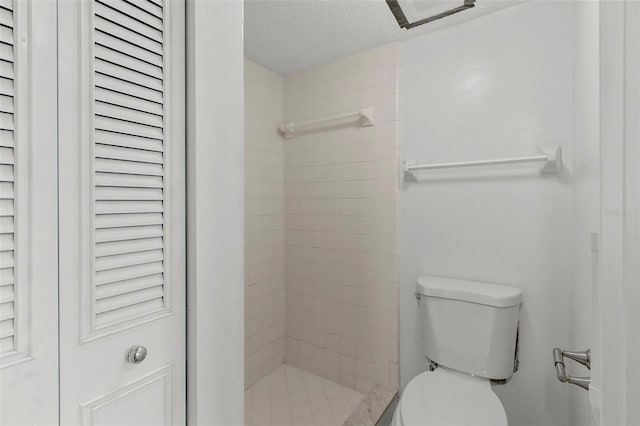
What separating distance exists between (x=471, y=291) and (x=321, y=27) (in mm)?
1470

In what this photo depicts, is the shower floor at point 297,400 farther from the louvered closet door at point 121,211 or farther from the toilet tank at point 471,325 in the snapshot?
the louvered closet door at point 121,211

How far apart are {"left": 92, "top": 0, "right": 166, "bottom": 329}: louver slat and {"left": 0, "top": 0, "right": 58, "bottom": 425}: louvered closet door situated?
0.24 feet

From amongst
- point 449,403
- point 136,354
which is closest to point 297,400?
point 449,403

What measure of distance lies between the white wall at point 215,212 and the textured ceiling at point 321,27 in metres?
0.80

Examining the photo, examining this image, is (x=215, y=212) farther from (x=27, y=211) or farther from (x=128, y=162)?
(x=27, y=211)

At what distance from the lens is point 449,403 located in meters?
1.30

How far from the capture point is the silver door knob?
2.21ft

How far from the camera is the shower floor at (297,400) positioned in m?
1.76

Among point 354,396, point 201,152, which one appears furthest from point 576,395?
point 201,152

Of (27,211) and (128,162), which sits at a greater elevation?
(128,162)

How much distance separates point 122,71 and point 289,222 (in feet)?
5.24

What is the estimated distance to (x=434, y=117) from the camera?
173 centimetres

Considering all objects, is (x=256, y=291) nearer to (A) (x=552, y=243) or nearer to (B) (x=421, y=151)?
(B) (x=421, y=151)

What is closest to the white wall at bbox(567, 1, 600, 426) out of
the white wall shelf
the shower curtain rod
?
the white wall shelf
